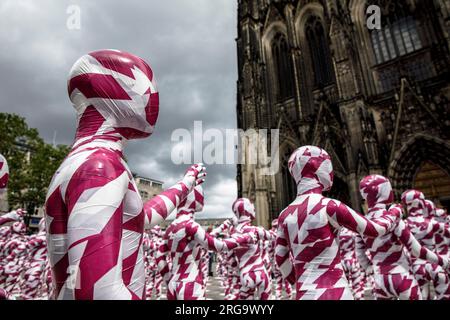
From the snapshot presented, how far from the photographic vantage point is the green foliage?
49.5ft

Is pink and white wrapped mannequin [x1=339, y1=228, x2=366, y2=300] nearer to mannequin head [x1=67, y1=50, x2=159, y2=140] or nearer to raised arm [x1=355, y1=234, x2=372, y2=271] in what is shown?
raised arm [x1=355, y1=234, x2=372, y2=271]

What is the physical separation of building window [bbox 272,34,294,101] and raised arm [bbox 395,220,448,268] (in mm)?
17940

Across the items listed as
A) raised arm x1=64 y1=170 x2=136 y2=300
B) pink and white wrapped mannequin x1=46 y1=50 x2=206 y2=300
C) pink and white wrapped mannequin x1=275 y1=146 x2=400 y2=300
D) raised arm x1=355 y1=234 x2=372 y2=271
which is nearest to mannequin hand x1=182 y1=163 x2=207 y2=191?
pink and white wrapped mannequin x1=46 y1=50 x2=206 y2=300

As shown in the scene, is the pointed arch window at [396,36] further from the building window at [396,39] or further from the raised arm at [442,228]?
the raised arm at [442,228]

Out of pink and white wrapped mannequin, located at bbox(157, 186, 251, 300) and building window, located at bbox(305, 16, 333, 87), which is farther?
building window, located at bbox(305, 16, 333, 87)

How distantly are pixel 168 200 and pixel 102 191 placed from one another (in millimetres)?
503

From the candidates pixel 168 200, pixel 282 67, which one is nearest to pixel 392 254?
pixel 168 200

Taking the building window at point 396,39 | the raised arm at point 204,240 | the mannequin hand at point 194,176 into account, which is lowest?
the raised arm at point 204,240

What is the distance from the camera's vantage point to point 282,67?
68.3 feet

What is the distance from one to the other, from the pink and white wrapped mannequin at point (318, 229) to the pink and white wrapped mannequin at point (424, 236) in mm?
2210

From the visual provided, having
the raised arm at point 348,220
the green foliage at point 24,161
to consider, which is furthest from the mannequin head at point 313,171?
the green foliage at point 24,161

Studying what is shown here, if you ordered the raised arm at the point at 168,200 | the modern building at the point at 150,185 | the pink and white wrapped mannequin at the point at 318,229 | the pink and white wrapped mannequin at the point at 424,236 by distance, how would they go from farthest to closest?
the modern building at the point at 150,185
the pink and white wrapped mannequin at the point at 424,236
the pink and white wrapped mannequin at the point at 318,229
the raised arm at the point at 168,200

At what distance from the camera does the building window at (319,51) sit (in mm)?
18344

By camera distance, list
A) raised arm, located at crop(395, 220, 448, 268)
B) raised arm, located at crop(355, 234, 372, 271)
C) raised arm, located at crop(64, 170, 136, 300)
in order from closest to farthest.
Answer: raised arm, located at crop(64, 170, 136, 300)
raised arm, located at crop(395, 220, 448, 268)
raised arm, located at crop(355, 234, 372, 271)
